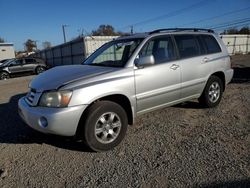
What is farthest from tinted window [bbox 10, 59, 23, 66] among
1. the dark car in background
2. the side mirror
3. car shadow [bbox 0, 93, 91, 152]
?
the side mirror

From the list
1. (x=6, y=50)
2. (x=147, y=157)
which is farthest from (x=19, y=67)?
(x=6, y=50)

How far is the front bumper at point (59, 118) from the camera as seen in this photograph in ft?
11.5

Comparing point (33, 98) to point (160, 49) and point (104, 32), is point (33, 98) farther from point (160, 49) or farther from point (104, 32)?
point (104, 32)

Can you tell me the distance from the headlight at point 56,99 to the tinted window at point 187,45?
2.48 metres

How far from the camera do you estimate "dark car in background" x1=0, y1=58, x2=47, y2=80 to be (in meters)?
20.3

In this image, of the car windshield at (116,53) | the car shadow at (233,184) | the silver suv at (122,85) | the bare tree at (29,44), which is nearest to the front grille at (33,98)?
the silver suv at (122,85)

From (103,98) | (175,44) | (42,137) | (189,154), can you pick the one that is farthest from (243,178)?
(42,137)

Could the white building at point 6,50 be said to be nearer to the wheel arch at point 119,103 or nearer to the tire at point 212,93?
the tire at point 212,93

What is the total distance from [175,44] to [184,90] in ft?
2.98

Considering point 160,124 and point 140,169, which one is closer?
point 140,169

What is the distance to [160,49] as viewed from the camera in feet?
15.6

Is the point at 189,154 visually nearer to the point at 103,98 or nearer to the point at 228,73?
the point at 103,98

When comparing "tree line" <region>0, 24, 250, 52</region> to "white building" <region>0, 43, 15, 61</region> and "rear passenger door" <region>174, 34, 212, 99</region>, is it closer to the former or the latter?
"white building" <region>0, 43, 15, 61</region>

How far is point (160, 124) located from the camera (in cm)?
500
